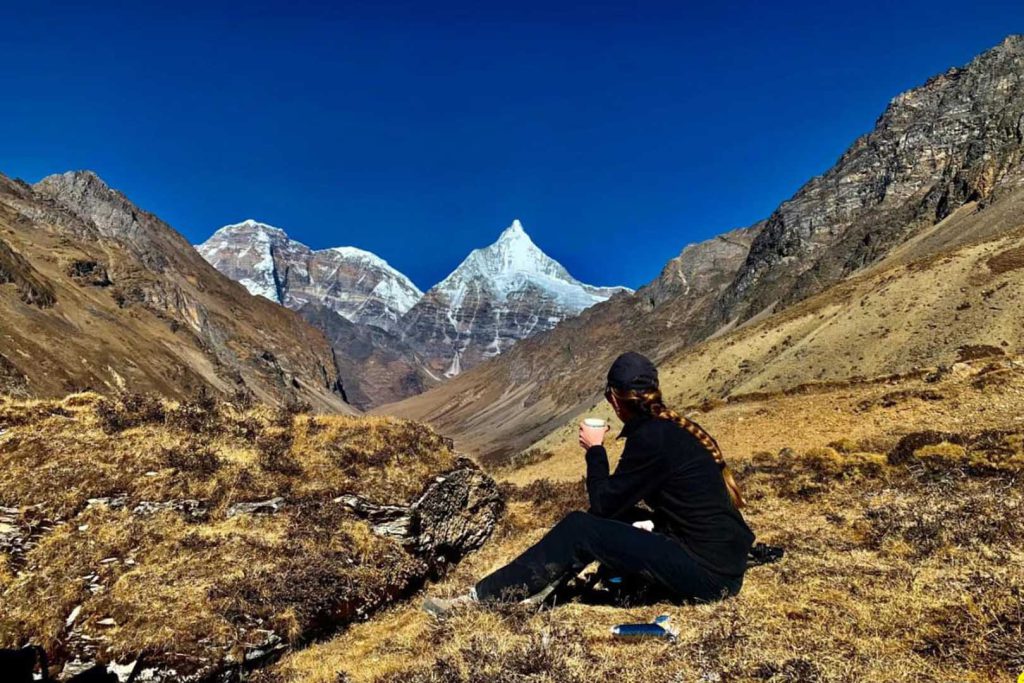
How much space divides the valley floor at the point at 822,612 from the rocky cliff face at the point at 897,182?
72.3m

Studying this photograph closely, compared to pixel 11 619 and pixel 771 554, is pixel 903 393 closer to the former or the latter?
pixel 771 554

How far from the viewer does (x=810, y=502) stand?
14.5 m

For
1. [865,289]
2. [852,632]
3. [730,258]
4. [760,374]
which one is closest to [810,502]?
[852,632]

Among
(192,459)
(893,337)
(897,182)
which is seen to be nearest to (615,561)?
(192,459)

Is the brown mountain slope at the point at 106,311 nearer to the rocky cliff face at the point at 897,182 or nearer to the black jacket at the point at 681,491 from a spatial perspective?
the black jacket at the point at 681,491

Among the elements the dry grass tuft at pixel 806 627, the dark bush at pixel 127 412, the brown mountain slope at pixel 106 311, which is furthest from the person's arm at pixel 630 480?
the brown mountain slope at pixel 106 311

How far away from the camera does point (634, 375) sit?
6.29 meters

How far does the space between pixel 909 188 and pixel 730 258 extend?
96027 mm

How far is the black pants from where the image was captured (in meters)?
6.12

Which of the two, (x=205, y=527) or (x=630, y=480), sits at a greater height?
(x=205, y=527)

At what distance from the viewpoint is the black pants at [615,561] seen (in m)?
6.12

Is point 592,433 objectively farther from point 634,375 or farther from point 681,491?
point 681,491

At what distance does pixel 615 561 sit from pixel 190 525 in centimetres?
719

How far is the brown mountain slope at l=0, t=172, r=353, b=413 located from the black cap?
33.9m
